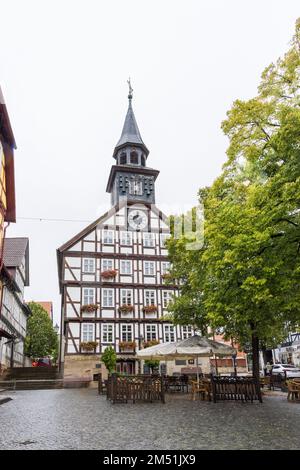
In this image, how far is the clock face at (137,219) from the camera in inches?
1418

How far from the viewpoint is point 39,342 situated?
55000mm

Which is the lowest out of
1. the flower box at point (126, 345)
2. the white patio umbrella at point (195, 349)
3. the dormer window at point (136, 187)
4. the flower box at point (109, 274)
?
the white patio umbrella at point (195, 349)


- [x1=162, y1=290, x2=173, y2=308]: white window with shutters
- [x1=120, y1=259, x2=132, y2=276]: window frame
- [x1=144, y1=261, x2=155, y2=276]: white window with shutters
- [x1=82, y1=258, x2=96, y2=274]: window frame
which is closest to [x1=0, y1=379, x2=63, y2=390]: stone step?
[x1=82, y1=258, x2=96, y2=274]: window frame

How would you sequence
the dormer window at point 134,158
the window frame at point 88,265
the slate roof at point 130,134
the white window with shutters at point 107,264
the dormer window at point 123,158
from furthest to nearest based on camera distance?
the slate roof at point 130,134
the dormer window at point 123,158
the dormer window at point 134,158
the white window with shutters at point 107,264
the window frame at point 88,265

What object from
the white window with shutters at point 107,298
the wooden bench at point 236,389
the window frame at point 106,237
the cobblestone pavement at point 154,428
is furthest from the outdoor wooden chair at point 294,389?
the window frame at point 106,237

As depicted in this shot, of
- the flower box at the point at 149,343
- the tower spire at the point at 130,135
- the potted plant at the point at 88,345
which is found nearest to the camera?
the potted plant at the point at 88,345

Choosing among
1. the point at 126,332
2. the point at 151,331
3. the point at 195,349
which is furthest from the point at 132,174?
the point at 195,349

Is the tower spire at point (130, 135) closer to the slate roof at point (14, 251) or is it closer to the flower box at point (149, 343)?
the slate roof at point (14, 251)

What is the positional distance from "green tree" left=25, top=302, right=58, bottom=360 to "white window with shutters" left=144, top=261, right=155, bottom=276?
2455 cm

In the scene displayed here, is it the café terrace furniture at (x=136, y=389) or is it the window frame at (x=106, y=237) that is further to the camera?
the window frame at (x=106, y=237)

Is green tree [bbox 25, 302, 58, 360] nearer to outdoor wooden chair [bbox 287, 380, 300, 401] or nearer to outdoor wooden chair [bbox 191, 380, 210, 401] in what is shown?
outdoor wooden chair [bbox 191, 380, 210, 401]

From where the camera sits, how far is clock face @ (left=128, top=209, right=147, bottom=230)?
118 feet

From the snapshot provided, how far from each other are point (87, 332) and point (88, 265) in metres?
5.23
